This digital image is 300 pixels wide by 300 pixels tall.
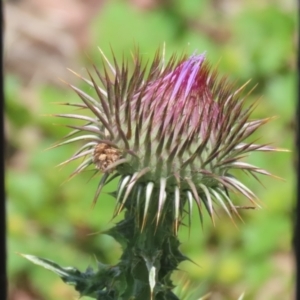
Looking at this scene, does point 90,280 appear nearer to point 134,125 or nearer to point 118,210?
point 118,210

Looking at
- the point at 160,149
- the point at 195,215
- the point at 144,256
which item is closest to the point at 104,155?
the point at 160,149

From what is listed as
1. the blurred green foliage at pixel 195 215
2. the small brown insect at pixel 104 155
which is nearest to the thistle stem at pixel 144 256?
the small brown insect at pixel 104 155

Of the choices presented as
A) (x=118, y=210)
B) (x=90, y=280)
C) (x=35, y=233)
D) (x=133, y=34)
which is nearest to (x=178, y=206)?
(x=118, y=210)

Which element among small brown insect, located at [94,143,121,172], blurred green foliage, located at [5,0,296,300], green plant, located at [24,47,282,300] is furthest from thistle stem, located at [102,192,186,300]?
blurred green foliage, located at [5,0,296,300]

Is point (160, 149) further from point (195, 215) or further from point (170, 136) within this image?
point (195, 215)

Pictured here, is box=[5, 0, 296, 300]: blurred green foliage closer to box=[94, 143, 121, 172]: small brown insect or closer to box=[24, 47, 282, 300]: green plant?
box=[24, 47, 282, 300]: green plant

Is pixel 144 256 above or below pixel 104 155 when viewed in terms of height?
below
